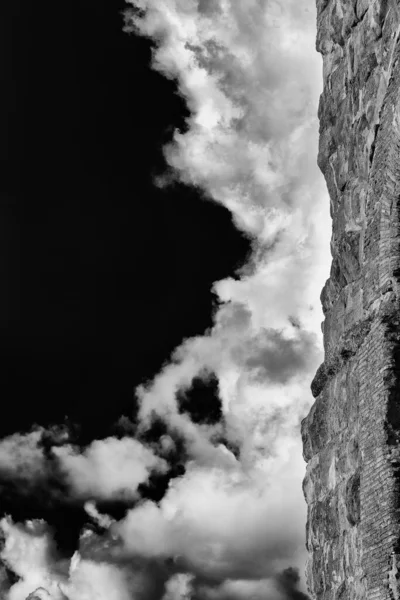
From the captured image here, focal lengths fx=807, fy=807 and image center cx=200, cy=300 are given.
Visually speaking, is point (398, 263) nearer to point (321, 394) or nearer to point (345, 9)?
point (321, 394)

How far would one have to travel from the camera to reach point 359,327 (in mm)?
14367

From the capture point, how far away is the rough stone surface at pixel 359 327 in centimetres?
1248

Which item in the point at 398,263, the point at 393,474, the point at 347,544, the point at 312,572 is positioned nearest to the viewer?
the point at 393,474

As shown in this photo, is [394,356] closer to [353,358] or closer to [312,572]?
[353,358]

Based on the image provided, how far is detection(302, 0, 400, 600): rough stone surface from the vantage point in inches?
492

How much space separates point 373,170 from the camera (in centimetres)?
1448

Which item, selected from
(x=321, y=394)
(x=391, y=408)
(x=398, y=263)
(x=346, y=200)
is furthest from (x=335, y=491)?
(x=346, y=200)

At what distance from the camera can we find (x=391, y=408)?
491 inches

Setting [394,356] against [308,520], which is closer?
[394,356]

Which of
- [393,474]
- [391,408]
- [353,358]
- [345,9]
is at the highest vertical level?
[345,9]

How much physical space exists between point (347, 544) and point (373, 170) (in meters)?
6.65

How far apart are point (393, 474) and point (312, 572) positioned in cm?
501

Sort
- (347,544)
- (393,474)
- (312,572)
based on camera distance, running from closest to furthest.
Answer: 1. (393,474)
2. (347,544)
3. (312,572)

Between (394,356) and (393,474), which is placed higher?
(394,356)
